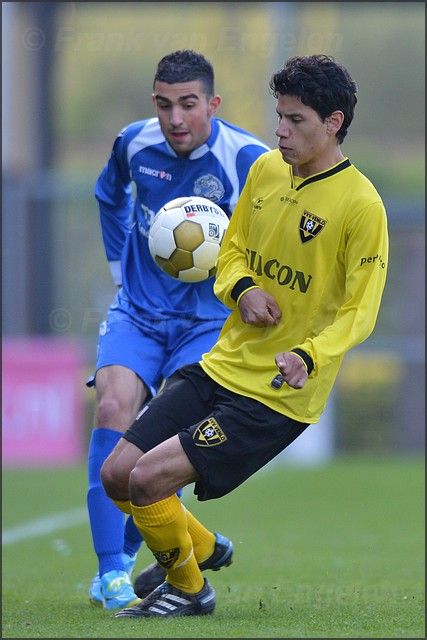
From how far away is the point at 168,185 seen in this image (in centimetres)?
617

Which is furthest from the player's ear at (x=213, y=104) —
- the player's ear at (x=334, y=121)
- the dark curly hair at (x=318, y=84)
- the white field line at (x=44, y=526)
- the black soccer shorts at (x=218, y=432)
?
the white field line at (x=44, y=526)

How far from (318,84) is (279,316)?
0.91 meters

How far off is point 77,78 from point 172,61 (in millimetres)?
22615

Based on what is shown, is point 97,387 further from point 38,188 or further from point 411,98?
point 411,98

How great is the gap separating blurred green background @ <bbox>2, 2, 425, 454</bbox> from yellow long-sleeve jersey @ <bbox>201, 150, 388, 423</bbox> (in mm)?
9917

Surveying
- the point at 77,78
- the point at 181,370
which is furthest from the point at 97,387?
the point at 77,78

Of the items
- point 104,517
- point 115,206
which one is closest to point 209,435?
point 104,517

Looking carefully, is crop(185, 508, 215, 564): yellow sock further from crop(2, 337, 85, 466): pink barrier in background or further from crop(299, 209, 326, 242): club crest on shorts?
crop(2, 337, 85, 466): pink barrier in background

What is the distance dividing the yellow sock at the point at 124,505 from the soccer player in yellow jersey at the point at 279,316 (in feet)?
0.77

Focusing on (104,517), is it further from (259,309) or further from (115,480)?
(259,309)

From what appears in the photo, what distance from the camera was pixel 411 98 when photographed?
27969 mm

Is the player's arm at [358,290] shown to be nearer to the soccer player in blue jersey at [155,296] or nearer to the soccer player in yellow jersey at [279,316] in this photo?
the soccer player in yellow jersey at [279,316]

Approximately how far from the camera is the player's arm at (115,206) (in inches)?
255

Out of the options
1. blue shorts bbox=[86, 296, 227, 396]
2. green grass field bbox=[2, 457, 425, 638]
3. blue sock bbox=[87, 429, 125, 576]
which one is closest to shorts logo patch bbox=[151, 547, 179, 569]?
green grass field bbox=[2, 457, 425, 638]
